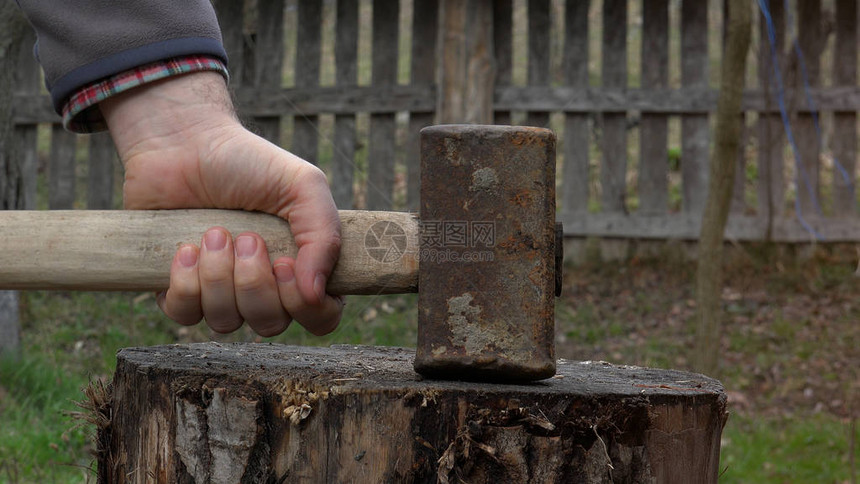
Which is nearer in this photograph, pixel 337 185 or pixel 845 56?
pixel 337 185

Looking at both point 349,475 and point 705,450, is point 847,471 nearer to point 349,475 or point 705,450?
point 705,450

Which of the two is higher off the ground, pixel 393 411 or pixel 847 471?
Result: pixel 393 411

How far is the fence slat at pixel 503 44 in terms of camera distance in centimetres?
559

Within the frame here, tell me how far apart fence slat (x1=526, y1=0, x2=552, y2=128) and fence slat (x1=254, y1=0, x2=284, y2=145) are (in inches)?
66.1

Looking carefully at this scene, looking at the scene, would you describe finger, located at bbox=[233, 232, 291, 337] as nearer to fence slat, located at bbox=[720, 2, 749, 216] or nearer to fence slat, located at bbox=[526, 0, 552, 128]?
fence slat, located at bbox=[526, 0, 552, 128]

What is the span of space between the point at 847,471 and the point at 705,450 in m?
2.56

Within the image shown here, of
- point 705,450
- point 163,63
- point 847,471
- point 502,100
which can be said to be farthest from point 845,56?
point 163,63

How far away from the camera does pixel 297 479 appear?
4.88ft

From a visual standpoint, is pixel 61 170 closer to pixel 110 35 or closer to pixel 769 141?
pixel 110 35

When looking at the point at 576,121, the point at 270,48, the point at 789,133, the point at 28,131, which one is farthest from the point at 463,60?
the point at 28,131

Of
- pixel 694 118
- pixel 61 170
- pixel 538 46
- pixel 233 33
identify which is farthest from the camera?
pixel 61 170

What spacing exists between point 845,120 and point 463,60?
2705 mm

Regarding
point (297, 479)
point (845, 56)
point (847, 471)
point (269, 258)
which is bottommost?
point (847, 471)

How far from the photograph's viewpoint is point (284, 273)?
1602 mm
